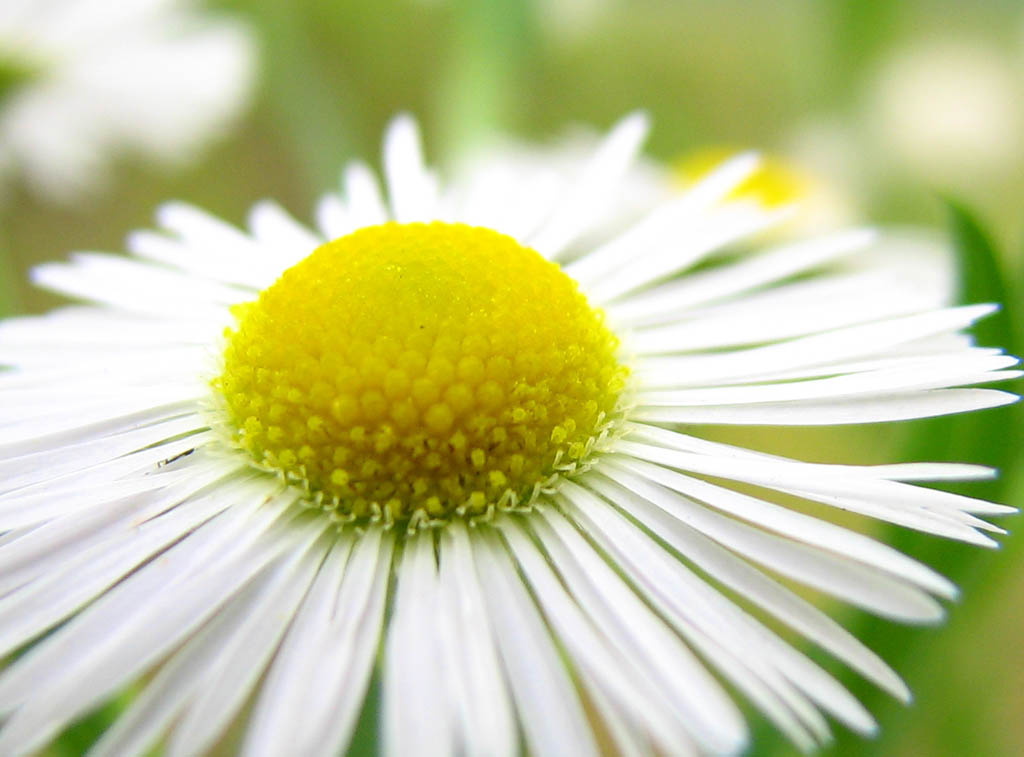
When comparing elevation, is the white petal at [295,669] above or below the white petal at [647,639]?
above

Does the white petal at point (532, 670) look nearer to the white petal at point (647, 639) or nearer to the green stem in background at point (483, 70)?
the white petal at point (647, 639)

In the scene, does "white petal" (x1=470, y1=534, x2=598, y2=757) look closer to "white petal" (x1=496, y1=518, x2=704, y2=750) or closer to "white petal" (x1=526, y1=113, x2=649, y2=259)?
"white petal" (x1=496, y1=518, x2=704, y2=750)

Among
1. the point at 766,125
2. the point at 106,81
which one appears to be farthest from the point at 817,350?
the point at 766,125

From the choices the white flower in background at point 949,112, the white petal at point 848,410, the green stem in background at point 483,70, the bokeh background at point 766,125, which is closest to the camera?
the white petal at point 848,410

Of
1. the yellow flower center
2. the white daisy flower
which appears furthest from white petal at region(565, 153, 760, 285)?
the yellow flower center

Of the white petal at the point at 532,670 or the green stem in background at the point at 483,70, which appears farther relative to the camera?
the green stem in background at the point at 483,70

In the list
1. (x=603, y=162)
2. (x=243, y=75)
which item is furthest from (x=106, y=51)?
(x=603, y=162)

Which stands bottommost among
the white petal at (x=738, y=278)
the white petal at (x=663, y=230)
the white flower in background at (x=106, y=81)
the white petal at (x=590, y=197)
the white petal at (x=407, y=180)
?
the white petal at (x=738, y=278)

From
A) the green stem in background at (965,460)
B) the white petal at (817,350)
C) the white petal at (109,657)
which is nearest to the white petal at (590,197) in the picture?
the white petal at (817,350)

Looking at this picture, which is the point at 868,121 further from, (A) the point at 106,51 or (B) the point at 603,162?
(A) the point at 106,51
